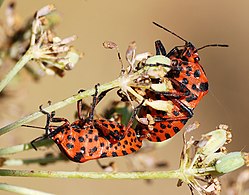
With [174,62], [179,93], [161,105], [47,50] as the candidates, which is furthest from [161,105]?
[47,50]

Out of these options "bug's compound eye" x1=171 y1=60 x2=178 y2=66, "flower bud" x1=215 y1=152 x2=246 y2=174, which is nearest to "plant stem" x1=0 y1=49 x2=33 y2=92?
"bug's compound eye" x1=171 y1=60 x2=178 y2=66

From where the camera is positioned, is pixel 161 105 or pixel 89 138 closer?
pixel 161 105

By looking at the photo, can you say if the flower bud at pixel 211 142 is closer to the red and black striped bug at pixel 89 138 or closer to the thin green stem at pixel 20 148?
the red and black striped bug at pixel 89 138

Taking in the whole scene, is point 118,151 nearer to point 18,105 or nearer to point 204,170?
point 204,170

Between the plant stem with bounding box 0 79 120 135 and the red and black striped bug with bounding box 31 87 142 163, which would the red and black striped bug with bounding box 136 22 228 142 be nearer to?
the red and black striped bug with bounding box 31 87 142 163

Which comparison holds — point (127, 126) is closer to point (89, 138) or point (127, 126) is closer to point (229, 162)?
point (89, 138)

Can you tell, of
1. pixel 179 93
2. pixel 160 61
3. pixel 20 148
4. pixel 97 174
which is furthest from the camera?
pixel 20 148
